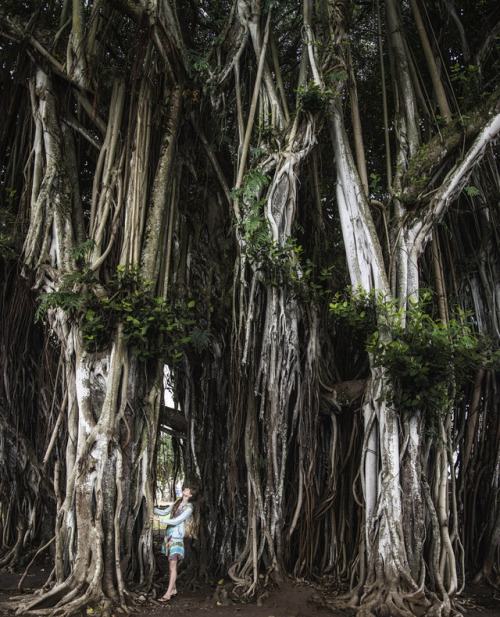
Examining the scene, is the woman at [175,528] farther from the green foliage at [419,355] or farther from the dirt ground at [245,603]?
the green foliage at [419,355]

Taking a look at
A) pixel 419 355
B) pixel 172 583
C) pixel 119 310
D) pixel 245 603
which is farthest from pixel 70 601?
pixel 419 355

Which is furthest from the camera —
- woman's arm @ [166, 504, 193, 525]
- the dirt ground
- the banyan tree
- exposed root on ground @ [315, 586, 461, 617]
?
woman's arm @ [166, 504, 193, 525]

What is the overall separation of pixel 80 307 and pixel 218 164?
2.11 m

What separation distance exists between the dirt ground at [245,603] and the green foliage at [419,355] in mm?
1339

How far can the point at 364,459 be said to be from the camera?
3660 mm

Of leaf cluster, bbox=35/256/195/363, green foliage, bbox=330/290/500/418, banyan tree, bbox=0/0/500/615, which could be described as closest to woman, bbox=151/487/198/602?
banyan tree, bbox=0/0/500/615

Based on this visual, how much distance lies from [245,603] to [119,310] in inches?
84.2

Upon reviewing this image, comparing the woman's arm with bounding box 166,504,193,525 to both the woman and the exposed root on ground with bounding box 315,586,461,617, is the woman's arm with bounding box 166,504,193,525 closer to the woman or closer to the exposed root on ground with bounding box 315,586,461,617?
the woman

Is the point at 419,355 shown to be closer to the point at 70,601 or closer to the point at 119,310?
the point at 119,310

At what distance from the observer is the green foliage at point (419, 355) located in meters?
3.31

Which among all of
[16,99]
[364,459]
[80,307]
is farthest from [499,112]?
[16,99]

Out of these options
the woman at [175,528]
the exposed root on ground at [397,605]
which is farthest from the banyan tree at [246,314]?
the woman at [175,528]

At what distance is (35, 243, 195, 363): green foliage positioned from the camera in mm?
3580

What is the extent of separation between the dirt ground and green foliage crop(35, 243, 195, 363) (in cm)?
161
